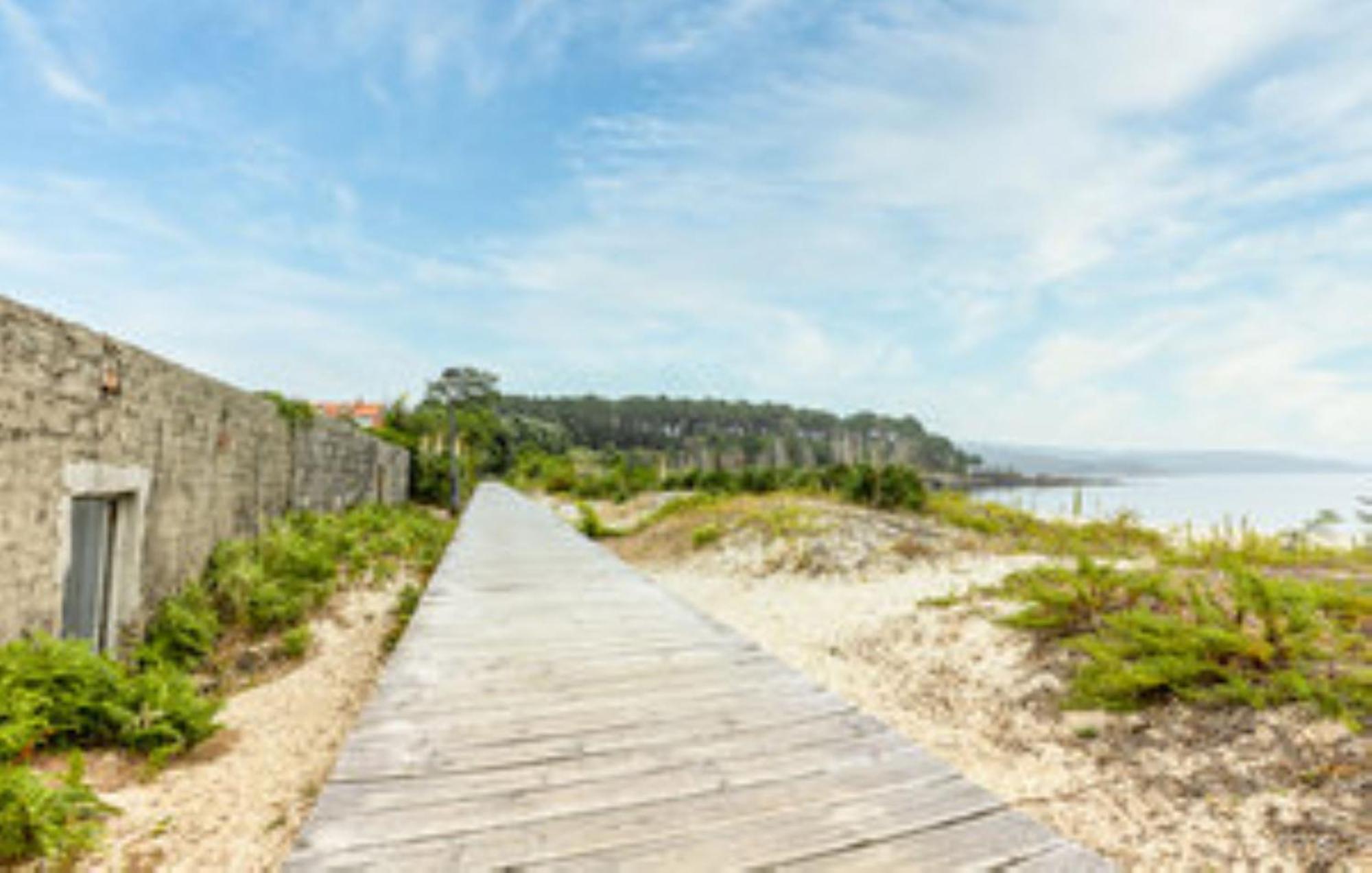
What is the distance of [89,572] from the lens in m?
5.41

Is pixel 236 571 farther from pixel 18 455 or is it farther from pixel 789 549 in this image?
pixel 789 549

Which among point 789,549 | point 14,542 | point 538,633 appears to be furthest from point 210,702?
point 789,549

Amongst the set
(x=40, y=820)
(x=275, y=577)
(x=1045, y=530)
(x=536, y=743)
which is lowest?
(x=275, y=577)

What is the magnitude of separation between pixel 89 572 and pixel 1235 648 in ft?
26.9

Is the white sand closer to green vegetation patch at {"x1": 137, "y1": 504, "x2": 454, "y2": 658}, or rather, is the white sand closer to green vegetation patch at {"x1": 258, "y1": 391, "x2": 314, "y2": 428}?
green vegetation patch at {"x1": 137, "y1": 504, "x2": 454, "y2": 658}

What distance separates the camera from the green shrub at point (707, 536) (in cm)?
1248

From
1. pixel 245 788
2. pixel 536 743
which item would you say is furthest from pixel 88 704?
pixel 536 743

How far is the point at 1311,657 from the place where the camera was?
165 inches

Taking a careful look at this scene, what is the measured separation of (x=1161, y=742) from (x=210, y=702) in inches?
220

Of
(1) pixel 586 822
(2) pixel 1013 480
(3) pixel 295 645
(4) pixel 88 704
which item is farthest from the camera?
(2) pixel 1013 480

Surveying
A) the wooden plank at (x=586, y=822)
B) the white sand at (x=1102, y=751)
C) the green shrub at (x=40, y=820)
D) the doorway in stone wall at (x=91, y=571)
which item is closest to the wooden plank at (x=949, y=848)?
the wooden plank at (x=586, y=822)

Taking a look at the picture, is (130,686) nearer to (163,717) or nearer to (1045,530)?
(163,717)

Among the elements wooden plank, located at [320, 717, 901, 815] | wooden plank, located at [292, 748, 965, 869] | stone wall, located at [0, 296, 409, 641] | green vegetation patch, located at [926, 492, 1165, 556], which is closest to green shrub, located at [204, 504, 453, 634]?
stone wall, located at [0, 296, 409, 641]

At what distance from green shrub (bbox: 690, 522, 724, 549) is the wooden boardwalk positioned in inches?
323
